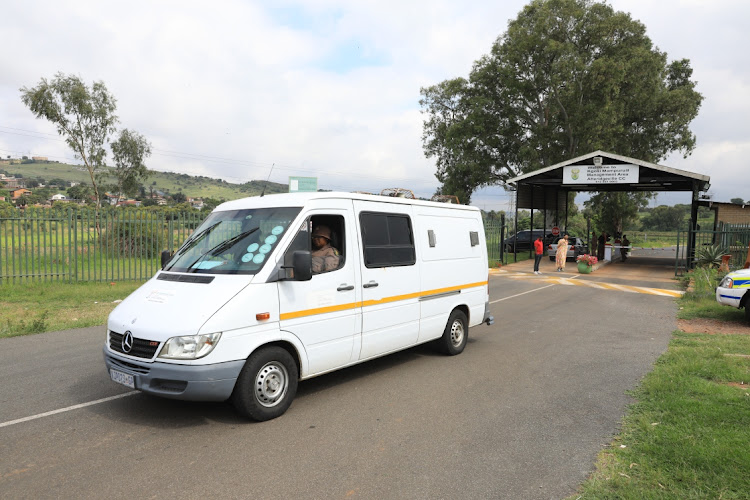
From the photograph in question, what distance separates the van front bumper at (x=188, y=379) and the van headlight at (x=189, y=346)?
0.09 metres

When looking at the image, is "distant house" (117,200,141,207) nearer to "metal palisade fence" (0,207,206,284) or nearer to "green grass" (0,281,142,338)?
"metal palisade fence" (0,207,206,284)

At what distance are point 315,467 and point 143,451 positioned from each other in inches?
57.8

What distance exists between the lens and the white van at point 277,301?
14.4ft

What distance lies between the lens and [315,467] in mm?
3875

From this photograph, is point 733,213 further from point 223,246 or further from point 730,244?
point 223,246

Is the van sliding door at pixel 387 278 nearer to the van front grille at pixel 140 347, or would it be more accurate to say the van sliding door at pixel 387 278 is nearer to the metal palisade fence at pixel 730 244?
the van front grille at pixel 140 347

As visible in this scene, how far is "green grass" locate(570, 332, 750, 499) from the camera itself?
3.52m

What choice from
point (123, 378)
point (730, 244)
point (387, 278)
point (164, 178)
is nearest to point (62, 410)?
point (123, 378)

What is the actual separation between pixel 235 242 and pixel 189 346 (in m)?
1.36

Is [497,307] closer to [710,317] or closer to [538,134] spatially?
[710,317]

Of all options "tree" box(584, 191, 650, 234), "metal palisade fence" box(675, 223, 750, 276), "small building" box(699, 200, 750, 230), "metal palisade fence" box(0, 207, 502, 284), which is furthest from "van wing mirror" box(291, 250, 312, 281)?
"tree" box(584, 191, 650, 234)

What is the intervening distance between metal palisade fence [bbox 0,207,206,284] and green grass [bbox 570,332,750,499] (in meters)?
12.7

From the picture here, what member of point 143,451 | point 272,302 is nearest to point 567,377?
point 272,302

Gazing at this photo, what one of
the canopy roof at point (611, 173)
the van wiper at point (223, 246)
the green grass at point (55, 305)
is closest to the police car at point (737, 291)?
the van wiper at point (223, 246)
